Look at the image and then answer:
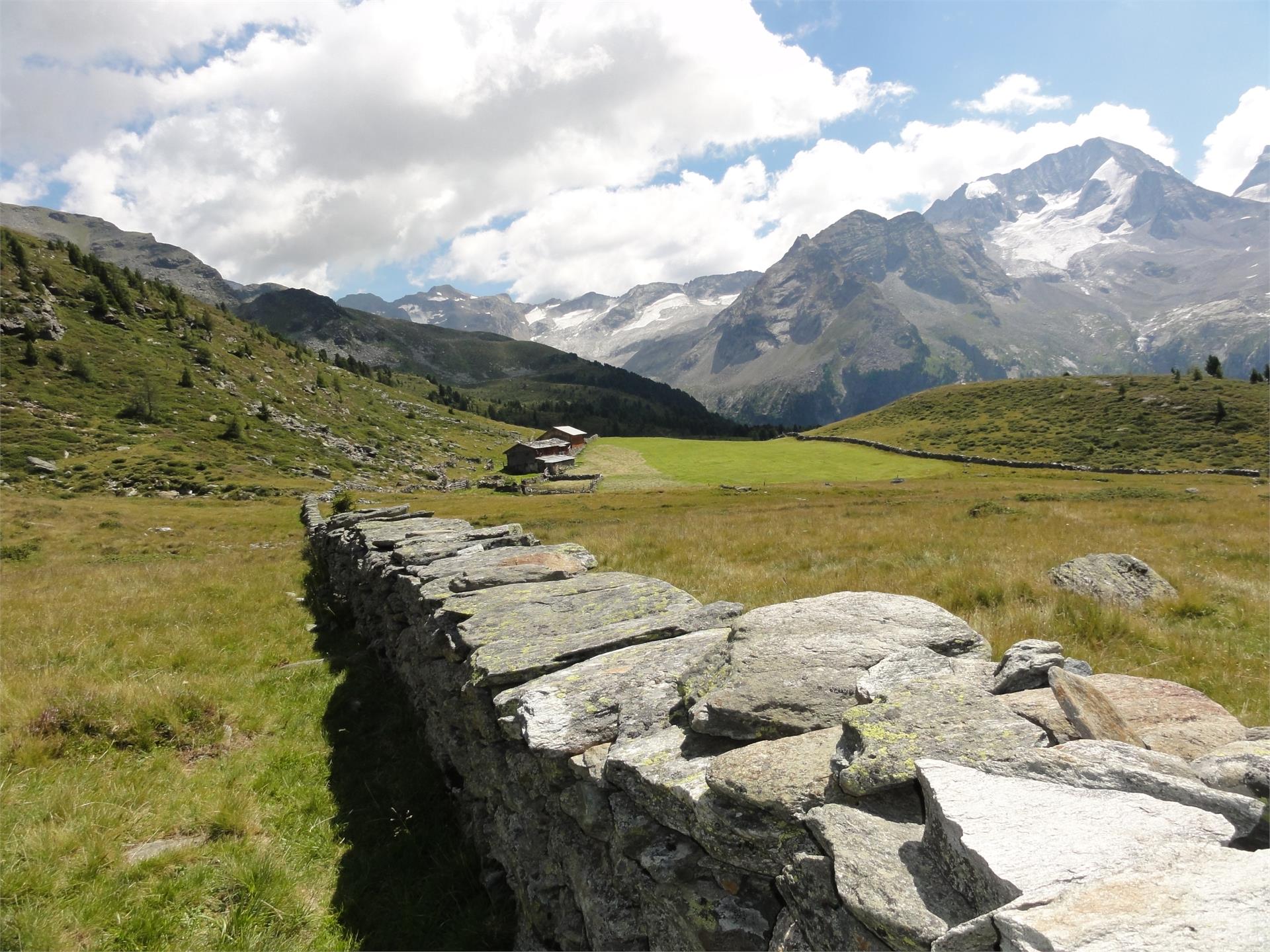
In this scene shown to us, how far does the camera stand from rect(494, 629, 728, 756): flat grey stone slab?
4.99 meters

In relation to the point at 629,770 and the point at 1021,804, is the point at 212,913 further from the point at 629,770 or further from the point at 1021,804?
the point at 1021,804

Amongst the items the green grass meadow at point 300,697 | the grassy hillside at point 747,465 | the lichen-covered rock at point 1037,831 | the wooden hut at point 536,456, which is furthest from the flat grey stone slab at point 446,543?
the wooden hut at point 536,456

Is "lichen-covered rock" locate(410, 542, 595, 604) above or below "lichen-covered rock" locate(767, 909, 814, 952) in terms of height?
above

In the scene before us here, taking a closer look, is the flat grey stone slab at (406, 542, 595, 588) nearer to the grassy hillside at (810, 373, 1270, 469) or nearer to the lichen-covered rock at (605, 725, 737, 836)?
the lichen-covered rock at (605, 725, 737, 836)

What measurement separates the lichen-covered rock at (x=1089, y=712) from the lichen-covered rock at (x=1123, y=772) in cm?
24

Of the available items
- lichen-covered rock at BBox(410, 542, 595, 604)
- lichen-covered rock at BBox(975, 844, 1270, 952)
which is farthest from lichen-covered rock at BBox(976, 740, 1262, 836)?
lichen-covered rock at BBox(410, 542, 595, 604)

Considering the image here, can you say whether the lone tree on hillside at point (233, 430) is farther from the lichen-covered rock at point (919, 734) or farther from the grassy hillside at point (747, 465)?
the lichen-covered rock at point (919, 734)

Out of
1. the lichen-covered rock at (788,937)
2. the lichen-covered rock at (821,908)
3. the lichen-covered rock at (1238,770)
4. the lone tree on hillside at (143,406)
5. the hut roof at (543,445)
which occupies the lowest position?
the lichen-covered rock at (788,937)

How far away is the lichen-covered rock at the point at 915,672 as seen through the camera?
4.19 m

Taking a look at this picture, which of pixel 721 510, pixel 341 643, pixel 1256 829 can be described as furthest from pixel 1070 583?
pixel 721 510

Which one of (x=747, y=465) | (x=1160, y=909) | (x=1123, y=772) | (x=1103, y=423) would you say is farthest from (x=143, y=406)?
(x=1103, y=423)

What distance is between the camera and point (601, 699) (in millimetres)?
5340

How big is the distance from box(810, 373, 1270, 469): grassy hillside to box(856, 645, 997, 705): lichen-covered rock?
3914 inches

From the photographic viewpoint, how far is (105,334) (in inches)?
3226
